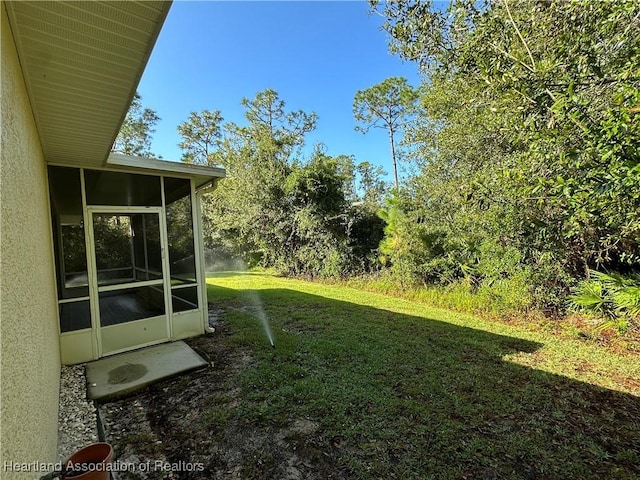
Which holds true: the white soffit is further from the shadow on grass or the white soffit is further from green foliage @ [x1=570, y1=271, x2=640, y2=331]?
green foliage @ [x1=570, y1=271, x2=640, y2=331]

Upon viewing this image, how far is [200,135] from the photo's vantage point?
20.5m

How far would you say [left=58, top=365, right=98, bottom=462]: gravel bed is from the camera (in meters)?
2.40

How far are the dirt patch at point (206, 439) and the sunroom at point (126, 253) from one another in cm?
139

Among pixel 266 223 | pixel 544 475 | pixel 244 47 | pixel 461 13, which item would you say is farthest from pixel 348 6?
pixel 544 475

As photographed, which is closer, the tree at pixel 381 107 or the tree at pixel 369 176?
the tree at pixel 381 107

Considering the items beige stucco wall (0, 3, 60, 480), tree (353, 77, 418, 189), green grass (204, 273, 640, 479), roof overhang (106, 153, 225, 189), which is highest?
tree (353, 77, 418, 189)

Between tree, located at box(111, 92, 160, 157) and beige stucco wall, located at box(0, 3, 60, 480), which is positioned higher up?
tree, located at box(111, 92, 160, 157)

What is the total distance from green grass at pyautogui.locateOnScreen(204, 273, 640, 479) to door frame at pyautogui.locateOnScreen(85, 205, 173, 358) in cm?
113

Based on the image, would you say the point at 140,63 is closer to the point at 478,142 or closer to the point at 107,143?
the point at 107,143

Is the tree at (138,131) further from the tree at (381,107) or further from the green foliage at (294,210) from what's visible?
the tree at (381,107)

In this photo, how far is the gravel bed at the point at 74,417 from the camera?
240cm

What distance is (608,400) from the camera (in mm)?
2918

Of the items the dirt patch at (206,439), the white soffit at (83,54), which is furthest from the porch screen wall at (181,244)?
the white soffit at (83,54)

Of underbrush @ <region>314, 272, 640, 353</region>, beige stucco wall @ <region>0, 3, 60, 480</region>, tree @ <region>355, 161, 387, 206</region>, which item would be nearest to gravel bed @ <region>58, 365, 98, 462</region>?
beige stucco wall @ <region>0, 3, 60, 480</region>
